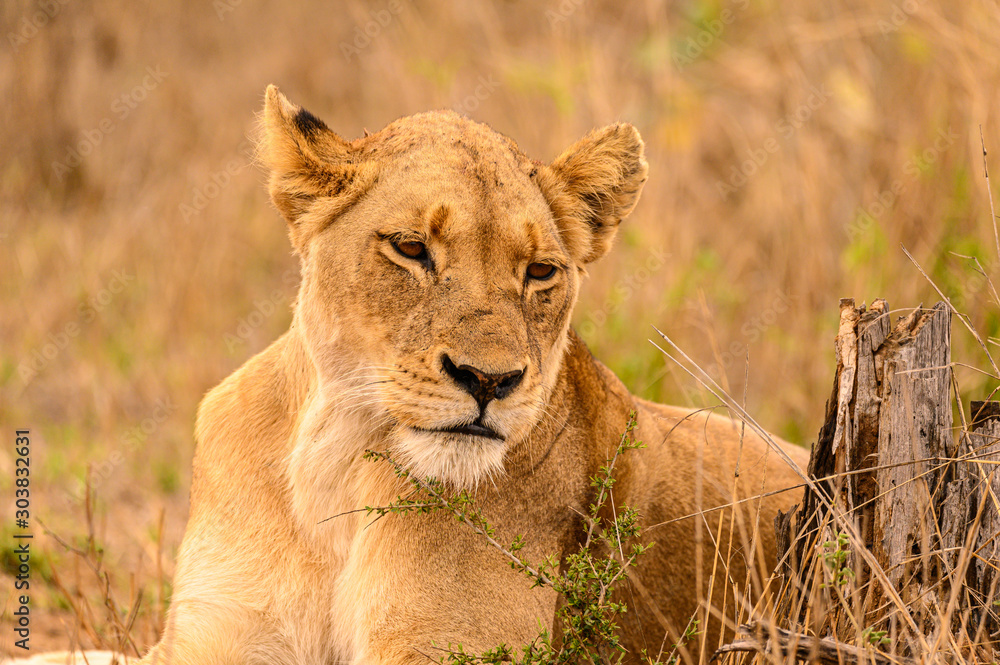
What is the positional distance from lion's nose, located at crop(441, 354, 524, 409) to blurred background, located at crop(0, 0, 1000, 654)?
1.76 m

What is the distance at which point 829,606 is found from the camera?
2.68 meters

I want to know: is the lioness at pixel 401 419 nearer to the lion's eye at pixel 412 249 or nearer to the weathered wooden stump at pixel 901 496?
the lion's eye at pixel 412 249

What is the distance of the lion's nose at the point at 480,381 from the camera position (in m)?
2.85

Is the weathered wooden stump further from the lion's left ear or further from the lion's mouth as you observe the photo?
the lion's left ear

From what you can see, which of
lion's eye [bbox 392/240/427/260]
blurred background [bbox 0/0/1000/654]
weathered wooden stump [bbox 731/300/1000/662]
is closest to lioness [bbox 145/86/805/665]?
lion's eye [bbox 392/240/427/260]

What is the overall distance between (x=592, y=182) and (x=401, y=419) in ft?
3.96

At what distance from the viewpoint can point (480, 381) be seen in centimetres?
285

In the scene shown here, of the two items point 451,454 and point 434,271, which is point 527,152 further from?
point 451,454

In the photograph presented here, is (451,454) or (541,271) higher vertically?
(541,271)

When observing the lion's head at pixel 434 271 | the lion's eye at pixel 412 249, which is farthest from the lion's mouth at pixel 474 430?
the lion's eye at pixel 412 249

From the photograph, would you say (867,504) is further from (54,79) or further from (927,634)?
(54,79)

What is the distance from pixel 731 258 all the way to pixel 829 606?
5871mm

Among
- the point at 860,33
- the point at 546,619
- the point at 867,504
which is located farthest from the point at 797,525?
the point at 860,33

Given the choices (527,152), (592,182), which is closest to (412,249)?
(592,182)
